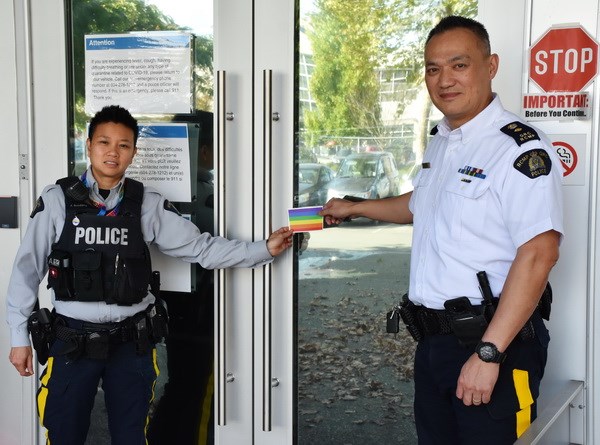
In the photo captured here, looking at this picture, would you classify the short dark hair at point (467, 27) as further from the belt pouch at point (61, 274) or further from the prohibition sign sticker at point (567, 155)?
the belt pouch at point (61, 274)

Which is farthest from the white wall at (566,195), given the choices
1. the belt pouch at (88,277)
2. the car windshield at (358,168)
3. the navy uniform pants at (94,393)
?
the belt pouch at (88,277)

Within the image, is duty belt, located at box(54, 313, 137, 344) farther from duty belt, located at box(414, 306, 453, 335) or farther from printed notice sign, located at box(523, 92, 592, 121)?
printed notice sign, located at box(523, 92, 592, 121)

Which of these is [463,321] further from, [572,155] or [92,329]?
[92,329]

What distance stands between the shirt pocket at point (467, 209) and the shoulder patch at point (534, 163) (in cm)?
10

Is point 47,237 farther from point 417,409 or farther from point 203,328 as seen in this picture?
point 417,409

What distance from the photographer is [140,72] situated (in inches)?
124

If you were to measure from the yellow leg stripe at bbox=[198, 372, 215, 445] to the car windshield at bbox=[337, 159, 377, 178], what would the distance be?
1.00 m

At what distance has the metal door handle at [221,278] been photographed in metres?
2.95

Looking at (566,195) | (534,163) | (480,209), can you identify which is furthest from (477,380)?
(566,195)

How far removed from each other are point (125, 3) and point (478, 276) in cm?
192

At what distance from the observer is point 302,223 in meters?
2.92

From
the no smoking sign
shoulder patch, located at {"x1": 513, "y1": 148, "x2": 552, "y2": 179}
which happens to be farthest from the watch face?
the no smoking sign

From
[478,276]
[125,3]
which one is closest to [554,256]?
[478,276]

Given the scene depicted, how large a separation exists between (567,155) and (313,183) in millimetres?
945
